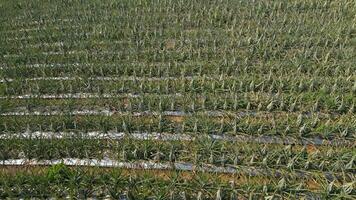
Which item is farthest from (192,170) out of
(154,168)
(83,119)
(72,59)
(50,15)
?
(50,15)

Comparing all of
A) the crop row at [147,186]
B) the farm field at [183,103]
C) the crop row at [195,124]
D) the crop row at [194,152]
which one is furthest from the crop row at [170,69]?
the crop row at [147,186]

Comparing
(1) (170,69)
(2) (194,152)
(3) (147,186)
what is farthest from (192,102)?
(3) (147,186)

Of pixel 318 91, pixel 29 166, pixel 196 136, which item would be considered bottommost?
pixel 29 166

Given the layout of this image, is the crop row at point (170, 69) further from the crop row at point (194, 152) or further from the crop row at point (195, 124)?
the crop row at point (194, 152)

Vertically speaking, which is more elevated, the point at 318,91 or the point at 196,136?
the point at 318,91

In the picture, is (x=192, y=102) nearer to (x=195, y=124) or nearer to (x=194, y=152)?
(x=195, y=124)

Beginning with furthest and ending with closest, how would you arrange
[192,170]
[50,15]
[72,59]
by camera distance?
1. [50,15]
2. [72,59]
3. [192,170]

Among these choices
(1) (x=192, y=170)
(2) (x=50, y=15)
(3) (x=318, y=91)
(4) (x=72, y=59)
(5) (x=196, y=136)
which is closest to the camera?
(1) (x=192, y=170)

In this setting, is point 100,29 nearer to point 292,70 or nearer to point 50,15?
point 50,15
